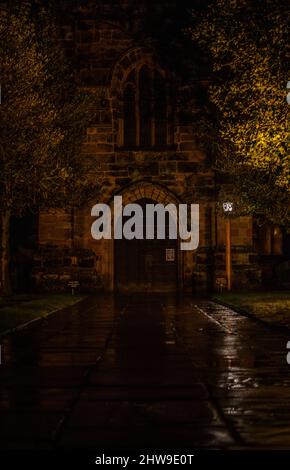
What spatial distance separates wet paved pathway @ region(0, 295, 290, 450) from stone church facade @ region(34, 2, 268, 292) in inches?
748

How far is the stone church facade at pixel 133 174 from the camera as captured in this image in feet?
131

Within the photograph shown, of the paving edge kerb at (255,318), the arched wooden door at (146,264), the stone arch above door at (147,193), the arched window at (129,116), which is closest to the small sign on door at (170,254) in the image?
the arched wooden door at (146,264)

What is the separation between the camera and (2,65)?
28016 millimetres

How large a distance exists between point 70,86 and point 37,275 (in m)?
8.40

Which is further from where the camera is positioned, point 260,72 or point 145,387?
point 260,72

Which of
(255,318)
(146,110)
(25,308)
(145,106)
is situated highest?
(145,106)

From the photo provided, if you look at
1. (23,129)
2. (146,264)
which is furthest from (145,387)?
(146,264)

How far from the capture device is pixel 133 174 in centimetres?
4097

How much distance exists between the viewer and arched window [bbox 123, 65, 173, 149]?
41500mm

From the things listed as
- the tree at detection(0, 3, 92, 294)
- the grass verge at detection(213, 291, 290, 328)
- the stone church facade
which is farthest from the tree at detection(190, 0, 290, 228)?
the stone church facade

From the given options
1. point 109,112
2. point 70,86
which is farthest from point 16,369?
point 109,112

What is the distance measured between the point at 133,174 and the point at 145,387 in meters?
30.5

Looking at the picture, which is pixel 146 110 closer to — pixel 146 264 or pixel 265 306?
pixel 146 264
